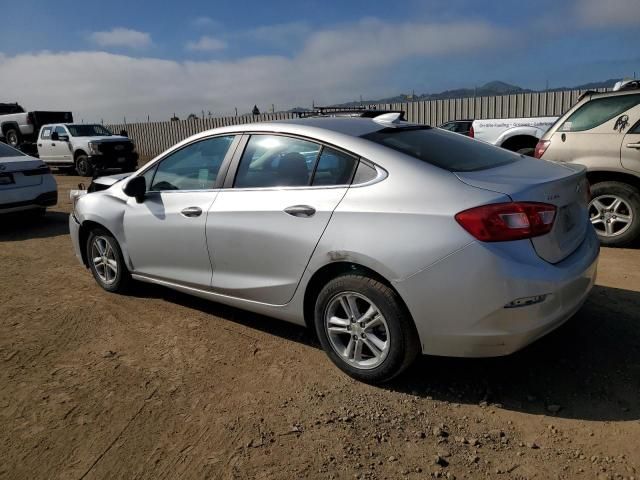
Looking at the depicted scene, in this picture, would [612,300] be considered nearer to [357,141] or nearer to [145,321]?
[357,141]

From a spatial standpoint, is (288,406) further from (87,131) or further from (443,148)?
(87,131)

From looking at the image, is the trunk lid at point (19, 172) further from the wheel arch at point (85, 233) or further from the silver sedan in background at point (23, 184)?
the wheel arch at point (85, 233)

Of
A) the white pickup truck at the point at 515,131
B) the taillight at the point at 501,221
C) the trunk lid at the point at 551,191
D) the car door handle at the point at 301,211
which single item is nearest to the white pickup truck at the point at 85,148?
the white pickup truck at the point at 515,131

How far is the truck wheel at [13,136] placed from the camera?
2123 cm

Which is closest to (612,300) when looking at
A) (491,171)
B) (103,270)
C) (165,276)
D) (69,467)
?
(491,171)

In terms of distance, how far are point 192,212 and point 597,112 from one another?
16.3 ft

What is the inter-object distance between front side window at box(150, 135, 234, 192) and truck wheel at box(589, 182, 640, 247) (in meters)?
4.34

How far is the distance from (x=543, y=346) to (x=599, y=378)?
0.45m

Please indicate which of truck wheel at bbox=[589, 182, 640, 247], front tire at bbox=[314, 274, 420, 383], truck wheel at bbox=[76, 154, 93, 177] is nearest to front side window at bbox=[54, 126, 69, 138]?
truck wheel at bbox=[76, 154, 93, 177]

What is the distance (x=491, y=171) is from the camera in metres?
3.03

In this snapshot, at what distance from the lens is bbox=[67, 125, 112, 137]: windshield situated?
17656 mm

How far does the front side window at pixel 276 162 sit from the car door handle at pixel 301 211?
179mm

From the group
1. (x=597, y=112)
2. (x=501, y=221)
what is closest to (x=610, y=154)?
(x=597, y=112)

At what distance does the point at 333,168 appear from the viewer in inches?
126
